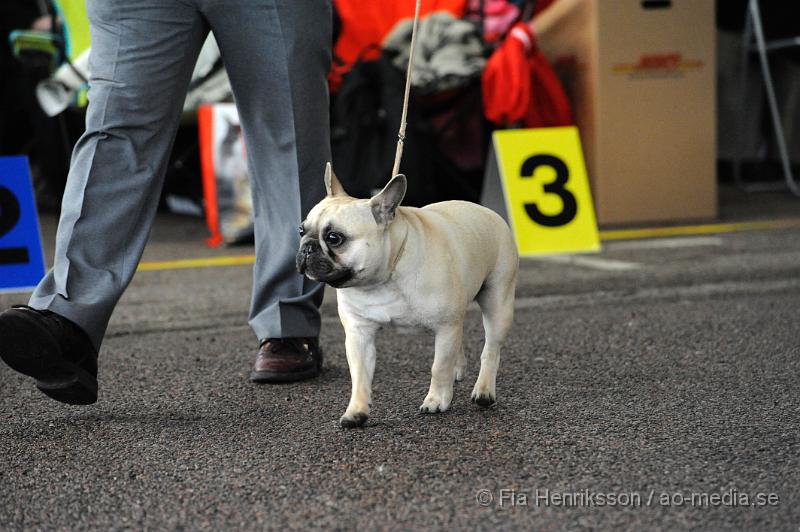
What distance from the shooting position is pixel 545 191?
4.32 m

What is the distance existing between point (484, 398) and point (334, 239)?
511mm

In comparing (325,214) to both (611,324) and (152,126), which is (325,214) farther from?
(611,324)

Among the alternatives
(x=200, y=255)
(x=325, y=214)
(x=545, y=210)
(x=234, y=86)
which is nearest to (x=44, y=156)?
(x=200, y=255)

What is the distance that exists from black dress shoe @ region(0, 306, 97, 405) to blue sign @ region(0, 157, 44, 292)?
1707 mm

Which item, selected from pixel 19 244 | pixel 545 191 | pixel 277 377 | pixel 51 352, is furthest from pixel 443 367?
pixel 545 191

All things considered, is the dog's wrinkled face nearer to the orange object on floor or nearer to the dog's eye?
the dog's eye

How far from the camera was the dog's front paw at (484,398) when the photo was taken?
2.14 metres

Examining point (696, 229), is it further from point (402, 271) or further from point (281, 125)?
point (402, 271)

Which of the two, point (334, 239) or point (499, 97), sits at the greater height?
point (334, 239)

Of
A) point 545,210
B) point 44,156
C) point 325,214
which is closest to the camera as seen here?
point 325,214

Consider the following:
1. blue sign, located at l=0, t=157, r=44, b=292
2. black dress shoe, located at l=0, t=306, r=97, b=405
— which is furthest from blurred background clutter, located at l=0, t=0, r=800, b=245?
black dress shoe, located at l=0, t=306, r=97, b=405

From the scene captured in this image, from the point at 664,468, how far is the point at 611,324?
4.34ft

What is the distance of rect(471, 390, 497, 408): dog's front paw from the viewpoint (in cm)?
214

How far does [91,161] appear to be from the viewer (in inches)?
87.6
